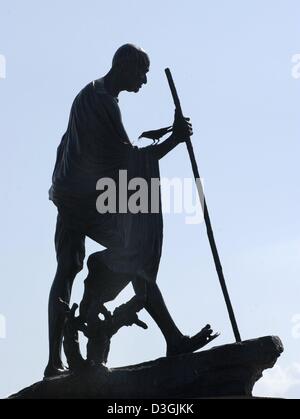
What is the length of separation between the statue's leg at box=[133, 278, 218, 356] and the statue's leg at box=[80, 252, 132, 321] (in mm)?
205

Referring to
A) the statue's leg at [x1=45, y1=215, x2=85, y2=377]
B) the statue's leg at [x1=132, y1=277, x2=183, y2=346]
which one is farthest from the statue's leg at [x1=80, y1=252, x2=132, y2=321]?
the statue's leg at [x1=45, y1=215, x2=85, y2=377]

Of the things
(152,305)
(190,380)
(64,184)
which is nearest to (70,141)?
(64,184)

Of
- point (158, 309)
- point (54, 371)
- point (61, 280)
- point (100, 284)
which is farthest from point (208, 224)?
point (54, 371)

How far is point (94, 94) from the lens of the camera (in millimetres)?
18797

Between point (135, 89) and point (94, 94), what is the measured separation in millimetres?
545

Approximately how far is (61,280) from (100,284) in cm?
65

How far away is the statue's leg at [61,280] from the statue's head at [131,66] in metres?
1.91

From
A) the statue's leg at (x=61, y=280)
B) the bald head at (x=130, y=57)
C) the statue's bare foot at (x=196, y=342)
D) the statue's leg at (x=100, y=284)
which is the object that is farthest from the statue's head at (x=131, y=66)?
the statue's bare foot at (x=196, y=342)

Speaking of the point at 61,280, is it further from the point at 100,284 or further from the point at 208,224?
the point at 208,224

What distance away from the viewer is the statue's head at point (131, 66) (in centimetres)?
1881

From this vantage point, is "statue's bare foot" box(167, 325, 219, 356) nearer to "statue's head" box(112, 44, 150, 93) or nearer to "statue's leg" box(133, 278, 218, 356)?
"statue's leg" box(133, 278, 218, 356)

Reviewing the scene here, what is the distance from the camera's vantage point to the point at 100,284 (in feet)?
59.5

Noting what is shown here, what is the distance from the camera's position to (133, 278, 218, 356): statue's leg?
18.0 m
